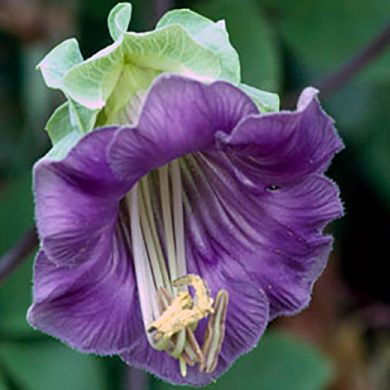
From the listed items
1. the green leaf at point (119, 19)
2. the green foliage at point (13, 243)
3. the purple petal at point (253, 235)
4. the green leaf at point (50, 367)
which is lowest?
the green leaf at point (50, 367)

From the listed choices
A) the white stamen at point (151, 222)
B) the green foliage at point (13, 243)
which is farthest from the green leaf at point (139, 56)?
the green foliage at point (13, 243)

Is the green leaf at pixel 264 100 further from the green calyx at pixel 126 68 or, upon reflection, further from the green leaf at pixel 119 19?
the green leaf at pixel 119 19

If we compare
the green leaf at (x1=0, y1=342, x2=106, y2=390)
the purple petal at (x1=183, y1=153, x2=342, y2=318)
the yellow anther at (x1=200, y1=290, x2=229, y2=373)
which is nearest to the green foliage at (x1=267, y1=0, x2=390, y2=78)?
the green leaf at (x1=0, y1=342, x2=106, y2=390)

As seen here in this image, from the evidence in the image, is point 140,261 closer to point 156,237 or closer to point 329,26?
point 156,237

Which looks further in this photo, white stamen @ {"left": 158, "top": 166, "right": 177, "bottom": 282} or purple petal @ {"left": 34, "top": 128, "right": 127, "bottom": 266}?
white stamen @ {"left": 158, "top": 166, "right": 177, "bottom": 282}

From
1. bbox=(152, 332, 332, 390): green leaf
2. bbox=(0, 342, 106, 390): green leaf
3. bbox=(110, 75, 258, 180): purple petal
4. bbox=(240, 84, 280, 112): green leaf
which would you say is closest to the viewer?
bbox=(110, 75, 258, 180): purple petal

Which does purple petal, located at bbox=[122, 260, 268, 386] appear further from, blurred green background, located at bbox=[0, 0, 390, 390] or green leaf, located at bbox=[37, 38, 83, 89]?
blurred green background, located at bbox=[0, 0, 390, 390]

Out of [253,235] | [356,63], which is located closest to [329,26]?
[356,63]
